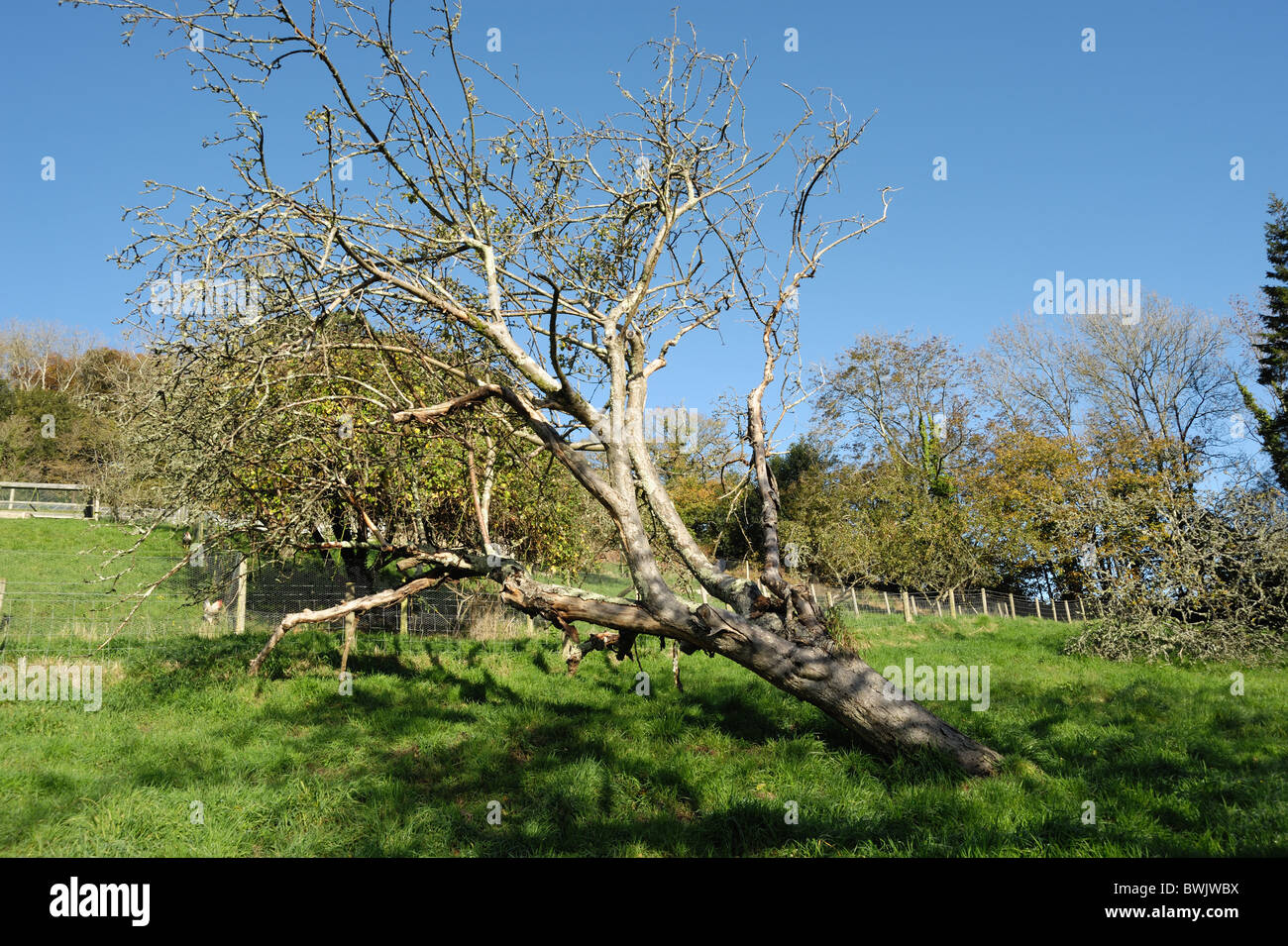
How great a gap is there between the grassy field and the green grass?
23 millimetres

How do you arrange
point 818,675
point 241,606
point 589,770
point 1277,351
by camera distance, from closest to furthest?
point 818,675
point 589,770
point 241,606
point 1277,351

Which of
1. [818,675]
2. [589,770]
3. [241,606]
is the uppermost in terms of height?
[818,675]

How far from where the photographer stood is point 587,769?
6445 mm

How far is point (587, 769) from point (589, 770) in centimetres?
3

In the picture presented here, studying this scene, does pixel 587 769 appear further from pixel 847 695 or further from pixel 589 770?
pixel 847 695

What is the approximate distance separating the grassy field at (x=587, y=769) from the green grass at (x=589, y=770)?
0.02 meters

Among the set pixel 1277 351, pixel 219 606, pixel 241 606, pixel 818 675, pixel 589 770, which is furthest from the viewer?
pixel 1277 351

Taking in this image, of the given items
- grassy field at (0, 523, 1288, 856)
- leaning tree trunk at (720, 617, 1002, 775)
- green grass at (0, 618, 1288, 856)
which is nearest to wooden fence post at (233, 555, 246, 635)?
grassy field at (0, 523, 1288, 856)

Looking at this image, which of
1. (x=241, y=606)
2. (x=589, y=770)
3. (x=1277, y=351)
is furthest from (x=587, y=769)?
(x=1277, y=351)

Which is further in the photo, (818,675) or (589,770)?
(589,770)

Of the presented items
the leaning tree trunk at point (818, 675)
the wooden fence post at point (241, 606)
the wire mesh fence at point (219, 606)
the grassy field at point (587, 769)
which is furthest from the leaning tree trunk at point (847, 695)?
the wooden fence post at point (241, 606)

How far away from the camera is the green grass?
505 centimetres
